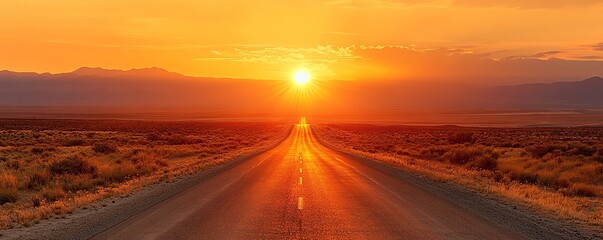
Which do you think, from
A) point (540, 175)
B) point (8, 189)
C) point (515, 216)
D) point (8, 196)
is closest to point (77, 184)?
point (8, 189)

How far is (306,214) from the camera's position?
12602 millimetres

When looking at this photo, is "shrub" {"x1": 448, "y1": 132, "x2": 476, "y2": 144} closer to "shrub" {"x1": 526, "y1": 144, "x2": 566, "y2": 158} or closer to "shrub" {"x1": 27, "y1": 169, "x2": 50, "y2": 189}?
"shrub" {"x1": 526, "y1": 144, "x2": 566, "y2": 158}

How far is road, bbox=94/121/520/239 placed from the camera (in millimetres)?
10438

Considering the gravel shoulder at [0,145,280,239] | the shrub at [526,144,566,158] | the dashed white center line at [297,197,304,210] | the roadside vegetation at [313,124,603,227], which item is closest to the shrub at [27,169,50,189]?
the gravel shoulder at [0,145,280,239]

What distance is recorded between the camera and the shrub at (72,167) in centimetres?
2425

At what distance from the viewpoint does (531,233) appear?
424 inches

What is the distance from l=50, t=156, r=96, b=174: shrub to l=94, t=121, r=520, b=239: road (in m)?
7.77

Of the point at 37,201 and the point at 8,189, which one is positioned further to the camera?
the point at 8,189

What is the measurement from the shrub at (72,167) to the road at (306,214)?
7769 mm

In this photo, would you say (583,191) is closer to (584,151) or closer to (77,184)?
(584,151)

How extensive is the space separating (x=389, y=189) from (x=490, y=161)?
14751 millimetres

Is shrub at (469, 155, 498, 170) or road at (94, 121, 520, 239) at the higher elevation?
road at (94, 121, 520, 239)

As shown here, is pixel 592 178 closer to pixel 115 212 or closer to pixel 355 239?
pixel 355 239

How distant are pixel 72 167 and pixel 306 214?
15994 mm
